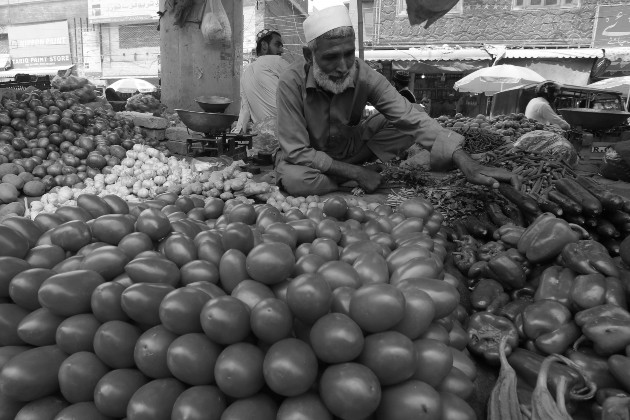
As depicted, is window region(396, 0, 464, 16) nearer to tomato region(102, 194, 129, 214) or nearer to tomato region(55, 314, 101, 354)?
tomato region(102, 194, 129, 214)

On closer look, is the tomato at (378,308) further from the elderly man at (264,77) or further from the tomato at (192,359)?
the elderly man at (264,77)

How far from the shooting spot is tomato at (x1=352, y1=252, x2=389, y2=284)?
1518 mm

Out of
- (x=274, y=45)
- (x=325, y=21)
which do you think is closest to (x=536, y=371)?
(x=325, y=21)

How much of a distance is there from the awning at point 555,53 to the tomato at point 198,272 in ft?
55.6

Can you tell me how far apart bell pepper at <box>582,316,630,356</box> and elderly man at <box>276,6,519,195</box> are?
1.93 meters

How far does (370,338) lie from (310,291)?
21 cm

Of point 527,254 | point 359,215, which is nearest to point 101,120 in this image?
point 359,215

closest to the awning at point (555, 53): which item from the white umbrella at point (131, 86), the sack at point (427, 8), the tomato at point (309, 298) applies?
the sack at point (427, 8)

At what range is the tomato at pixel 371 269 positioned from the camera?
1518 millimetres

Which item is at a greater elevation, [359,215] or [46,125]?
[46,125]

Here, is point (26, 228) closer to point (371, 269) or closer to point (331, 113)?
point (371, 269)

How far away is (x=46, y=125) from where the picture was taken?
5305 millimetres

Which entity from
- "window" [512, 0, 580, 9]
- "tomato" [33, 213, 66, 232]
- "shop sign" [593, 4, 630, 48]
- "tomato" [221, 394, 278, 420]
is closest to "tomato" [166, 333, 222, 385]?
"tomato" [221, 394, 278, 420]

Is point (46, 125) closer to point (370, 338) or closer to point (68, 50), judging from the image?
point (370, 338)
